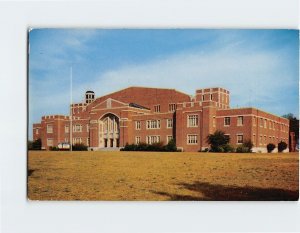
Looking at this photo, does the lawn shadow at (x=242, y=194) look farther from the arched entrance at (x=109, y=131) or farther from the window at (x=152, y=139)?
the arched entrance at (x=109, y=131)

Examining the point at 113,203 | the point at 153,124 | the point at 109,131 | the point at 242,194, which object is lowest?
the point at 113,203

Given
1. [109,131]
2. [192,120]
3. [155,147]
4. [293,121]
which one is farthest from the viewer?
[109,131]

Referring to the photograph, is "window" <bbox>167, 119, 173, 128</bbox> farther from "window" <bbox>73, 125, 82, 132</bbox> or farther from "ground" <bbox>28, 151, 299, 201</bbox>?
"window" <bbox>73, 125, 82, 132</bbox>

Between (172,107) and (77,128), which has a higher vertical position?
(172,107)

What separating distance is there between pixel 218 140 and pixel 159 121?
983 millimetres

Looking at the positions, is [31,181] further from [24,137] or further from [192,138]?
[192,138]

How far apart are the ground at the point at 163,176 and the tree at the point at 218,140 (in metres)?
0.11

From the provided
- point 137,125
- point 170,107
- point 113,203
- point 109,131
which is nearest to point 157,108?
point 170,107

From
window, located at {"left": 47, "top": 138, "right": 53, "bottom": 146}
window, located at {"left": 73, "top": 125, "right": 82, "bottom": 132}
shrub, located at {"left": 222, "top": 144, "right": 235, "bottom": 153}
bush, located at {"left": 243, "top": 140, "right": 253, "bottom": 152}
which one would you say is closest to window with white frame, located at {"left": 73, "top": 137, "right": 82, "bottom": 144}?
window, located at {"left": 73, "top": 125, "right": 82, "bottom": 132}

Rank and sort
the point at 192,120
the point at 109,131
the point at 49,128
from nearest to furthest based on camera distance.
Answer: the point at 49,128
the point at 192,120
the point at 109,131

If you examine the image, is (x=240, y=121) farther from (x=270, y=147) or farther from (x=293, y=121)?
(x=293, y=121)

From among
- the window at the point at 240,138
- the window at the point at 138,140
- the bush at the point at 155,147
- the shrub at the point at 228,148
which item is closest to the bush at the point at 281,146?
the window at the point at 240,138

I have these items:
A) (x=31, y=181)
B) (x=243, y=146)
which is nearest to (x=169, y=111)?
(x=243, y=146)

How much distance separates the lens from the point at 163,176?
669 centimetres
